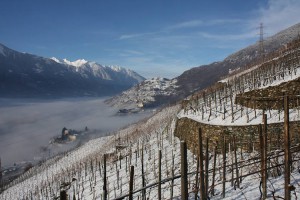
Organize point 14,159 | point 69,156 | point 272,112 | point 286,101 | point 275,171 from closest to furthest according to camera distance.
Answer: point 286,101 < point 275,171 < point 272,112 < point 69,156 < point 14,159

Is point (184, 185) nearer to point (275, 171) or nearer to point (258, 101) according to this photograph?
point (275, 171)

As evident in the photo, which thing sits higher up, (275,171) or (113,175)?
(275,171)

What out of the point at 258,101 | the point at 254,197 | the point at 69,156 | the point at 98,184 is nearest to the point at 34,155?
the point at 69,156

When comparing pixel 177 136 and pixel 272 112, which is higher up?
pixel 272 112

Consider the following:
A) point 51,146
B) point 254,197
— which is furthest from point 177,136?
point 51,146

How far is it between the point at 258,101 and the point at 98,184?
23.8 meters

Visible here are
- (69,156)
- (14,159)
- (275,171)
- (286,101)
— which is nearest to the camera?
(286,101)

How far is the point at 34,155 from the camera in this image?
19175 cm

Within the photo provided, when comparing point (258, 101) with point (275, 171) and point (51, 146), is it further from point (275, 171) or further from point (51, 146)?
point (51, 146)

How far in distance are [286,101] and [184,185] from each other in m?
3.44

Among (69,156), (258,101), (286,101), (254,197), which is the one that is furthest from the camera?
(69,156)

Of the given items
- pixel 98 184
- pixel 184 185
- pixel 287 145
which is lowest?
pixel 98 184

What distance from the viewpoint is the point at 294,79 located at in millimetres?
27828

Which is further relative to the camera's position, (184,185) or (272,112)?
(272,112)
